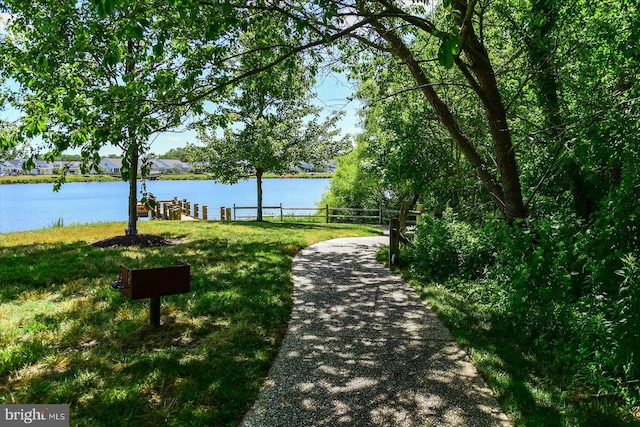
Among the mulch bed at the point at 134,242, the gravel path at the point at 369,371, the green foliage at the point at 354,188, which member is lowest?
the gravel path at the point at 369,371

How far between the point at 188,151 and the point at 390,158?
1181 centimetres

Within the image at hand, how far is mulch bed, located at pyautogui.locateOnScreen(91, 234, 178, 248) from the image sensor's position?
35.0ft

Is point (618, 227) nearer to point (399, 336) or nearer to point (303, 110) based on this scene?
point (399, 336)

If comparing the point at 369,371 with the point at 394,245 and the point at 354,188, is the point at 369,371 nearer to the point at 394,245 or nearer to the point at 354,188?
the point at 394,245

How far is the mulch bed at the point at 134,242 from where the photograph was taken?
35.0 feet

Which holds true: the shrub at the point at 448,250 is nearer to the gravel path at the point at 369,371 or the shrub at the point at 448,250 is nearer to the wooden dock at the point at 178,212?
the gravel path at the point at 369,371

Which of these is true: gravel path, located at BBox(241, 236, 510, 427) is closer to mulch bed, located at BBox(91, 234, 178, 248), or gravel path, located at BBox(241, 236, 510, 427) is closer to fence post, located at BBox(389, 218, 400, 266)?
fence post, located at BBox(389, 218, 400, 266)

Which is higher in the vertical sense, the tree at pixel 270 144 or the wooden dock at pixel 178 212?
the tree at pixel 270 144

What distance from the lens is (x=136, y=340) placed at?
454 cm

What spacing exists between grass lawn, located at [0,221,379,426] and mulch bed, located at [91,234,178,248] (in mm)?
2152

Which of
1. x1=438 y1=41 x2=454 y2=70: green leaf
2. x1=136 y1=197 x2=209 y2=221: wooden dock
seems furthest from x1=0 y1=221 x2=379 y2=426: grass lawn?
x1=136 y1=197 x2=209 y2=221: wooden dock

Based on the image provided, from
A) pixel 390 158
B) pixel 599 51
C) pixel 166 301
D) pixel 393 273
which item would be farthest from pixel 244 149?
pixel 599 51

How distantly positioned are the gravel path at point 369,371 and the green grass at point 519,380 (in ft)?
0.46

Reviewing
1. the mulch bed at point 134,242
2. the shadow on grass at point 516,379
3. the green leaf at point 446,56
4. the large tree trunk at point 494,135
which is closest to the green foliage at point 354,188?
the mulch bed at point 134,242
